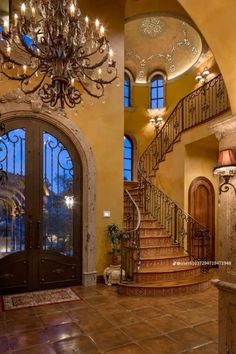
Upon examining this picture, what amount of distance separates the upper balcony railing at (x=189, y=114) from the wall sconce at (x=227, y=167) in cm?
424

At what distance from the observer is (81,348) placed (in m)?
2.97

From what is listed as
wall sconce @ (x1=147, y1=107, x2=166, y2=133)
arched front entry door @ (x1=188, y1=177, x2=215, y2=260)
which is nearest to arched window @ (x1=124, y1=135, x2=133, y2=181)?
wall sconce @ (x1=147, y1=107, x2=166, y2=133)

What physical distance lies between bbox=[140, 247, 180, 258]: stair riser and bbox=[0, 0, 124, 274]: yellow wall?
0.79 metres

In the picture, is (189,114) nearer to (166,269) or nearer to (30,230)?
(166,269)

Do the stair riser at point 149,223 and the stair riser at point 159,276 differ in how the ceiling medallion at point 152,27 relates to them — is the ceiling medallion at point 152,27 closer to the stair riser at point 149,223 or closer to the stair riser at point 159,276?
the stair riser at point 149,223

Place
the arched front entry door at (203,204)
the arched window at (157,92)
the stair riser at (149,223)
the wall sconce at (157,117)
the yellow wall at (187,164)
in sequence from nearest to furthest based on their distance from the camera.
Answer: the stair riser at (149,223), the yellow wall at (187,164), the arched front entry door at (203,204), the wall sconce at (157,117), the arched window at (157,92)

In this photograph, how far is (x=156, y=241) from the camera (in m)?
6.20

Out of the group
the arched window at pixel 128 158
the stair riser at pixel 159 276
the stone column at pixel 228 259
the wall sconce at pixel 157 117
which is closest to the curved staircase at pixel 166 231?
the stair riser at pixel 159 276

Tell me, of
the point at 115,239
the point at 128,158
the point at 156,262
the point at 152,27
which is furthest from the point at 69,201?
the point at 152,27

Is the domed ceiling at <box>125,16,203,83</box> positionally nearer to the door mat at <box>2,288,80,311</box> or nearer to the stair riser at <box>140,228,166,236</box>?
the stair riser at <box>140,228,166,236</box>

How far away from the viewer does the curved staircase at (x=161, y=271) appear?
4.78 metres

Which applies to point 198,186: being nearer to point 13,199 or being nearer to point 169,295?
point 169,295

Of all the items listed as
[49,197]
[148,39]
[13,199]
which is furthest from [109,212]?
[148,39]

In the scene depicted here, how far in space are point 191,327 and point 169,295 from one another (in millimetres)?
1274
